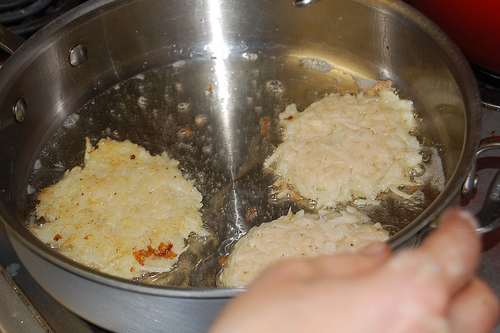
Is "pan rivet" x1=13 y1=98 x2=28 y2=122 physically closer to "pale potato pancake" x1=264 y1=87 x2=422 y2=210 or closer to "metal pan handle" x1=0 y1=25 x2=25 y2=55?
"metal pan handle" x1=0 y1=25 x2=25 y2=55

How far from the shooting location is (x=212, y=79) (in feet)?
5.58

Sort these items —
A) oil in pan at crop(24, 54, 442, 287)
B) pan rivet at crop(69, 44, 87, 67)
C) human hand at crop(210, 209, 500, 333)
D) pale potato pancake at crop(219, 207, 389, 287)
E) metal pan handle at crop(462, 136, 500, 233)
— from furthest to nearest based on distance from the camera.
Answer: pan rivet at crop(69, 44, 87, 67) < oil in pan at crop(24, 54, 442, 287) < pale potato pancake at crop(219, 207, 389, 287) < metal pan handle at crop(462, 136, 500, 233) < human hand at crop(210, 209, 500, 333)

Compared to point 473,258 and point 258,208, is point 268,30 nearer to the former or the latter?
point 258,208

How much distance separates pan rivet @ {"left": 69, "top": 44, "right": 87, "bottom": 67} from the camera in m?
1.60

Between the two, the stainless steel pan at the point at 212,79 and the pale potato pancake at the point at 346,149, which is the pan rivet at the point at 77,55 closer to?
the stainless steel pan at the point at 212,79

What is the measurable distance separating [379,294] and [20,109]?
136cm

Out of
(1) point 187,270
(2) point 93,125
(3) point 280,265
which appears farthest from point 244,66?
(3) point 280,265

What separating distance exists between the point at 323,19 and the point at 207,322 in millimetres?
1173

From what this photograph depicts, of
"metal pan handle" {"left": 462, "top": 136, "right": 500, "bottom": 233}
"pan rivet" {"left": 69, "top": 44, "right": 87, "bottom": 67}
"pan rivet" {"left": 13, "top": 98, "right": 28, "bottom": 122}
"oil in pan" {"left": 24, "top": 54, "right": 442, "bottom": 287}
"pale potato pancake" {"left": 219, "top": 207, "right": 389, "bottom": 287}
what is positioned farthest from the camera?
"pan rivet" {"left": 69, "top": 44, "right": 87, "bottom": 67}

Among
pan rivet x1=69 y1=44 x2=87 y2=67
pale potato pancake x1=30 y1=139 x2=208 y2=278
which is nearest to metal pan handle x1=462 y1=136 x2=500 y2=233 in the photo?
pale potato pancake x1=30 y1=139 x2=208 y2=278

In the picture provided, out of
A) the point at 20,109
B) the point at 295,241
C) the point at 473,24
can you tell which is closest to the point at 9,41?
the point at 20,109

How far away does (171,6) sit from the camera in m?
1.71

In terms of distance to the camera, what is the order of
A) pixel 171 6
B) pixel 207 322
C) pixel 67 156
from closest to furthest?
pixel 207 322 < pixel 67 156 < pixel 171 6

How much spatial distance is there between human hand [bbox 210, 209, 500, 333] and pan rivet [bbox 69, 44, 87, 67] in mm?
1370
